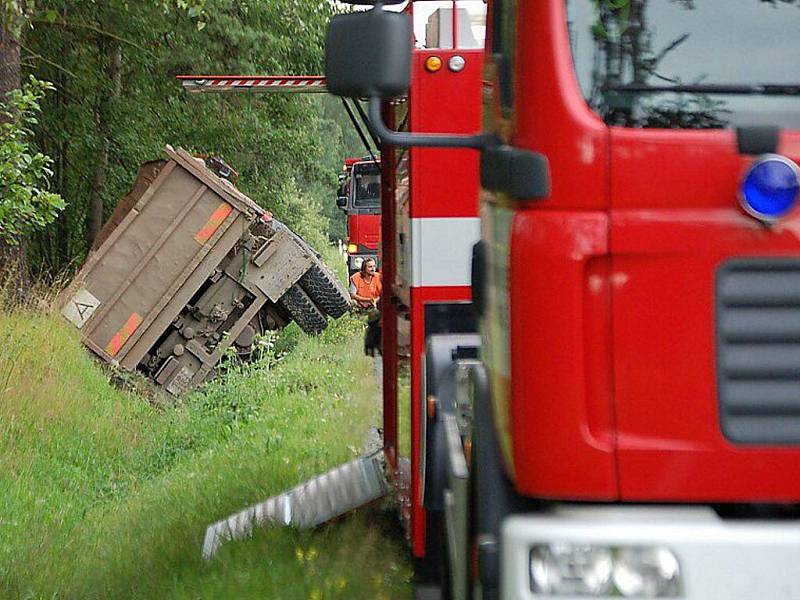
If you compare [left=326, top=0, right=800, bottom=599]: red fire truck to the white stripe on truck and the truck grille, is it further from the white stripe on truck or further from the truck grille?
the white stripe on truck

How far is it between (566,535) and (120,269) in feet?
39.9

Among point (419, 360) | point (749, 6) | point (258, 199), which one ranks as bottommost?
point (258, 199)

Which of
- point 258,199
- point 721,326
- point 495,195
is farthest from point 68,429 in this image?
point 258,199

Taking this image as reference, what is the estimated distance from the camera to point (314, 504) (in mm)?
6730

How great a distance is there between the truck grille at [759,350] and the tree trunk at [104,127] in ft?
71.4

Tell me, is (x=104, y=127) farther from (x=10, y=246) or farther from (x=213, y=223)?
(x=213, y=223)

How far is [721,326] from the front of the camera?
Answer: 3023mm

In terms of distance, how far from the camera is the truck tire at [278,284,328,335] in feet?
54.6

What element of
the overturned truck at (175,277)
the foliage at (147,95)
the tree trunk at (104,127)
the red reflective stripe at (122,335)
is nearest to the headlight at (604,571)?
the overturned truck at (175,277)

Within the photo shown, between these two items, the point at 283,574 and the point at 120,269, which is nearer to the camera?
the point at 283,574

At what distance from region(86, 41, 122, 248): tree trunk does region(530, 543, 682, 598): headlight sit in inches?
857

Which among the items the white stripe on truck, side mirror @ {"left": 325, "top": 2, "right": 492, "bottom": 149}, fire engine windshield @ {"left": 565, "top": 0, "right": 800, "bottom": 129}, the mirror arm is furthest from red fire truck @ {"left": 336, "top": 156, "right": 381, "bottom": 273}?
fire engine windshield @ {"left": 565, "top": 0, "right": 800, "bottom": 129}

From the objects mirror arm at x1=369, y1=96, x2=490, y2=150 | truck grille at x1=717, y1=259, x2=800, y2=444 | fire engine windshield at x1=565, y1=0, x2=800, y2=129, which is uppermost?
fire engine windshield at x1=565, y1=0, x2=800, y2=129

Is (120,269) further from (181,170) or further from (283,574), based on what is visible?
(283,574)
